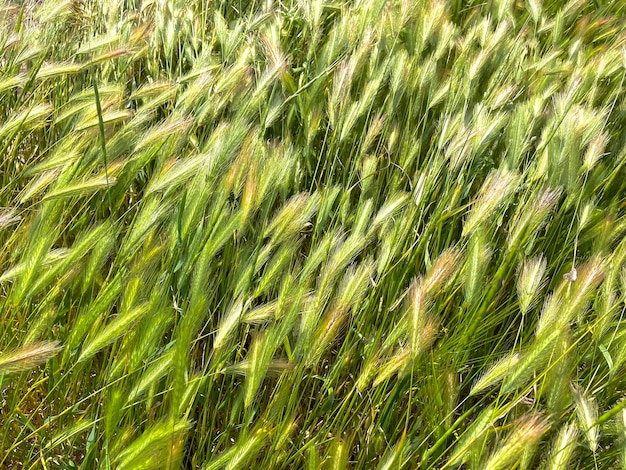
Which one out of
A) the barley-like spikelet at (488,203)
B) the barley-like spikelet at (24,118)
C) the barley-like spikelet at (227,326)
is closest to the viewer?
the barley-like spikelet at (227,326)

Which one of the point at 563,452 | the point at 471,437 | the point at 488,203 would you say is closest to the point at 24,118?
the point at 488,203

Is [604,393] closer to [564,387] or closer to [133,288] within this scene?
[564,387]

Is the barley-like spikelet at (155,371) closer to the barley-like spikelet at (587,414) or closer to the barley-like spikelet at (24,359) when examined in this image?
the barley-like spikelet at (24,359)

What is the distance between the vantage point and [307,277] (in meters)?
1.12

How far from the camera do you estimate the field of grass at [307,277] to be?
1004mm

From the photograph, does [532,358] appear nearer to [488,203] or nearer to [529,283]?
[529,283]

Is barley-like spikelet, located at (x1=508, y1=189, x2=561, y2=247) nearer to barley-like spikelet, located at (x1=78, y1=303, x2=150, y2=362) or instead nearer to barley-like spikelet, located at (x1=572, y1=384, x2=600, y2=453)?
barley-like spikelet, located at (x1=572, y1=384, x2=600, y2=453)

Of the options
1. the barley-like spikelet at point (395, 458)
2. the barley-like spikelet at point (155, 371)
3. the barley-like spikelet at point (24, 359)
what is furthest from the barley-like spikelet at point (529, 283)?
the barley-like spikelet at point (24, 359)

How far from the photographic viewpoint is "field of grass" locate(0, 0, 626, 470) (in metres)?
1.00

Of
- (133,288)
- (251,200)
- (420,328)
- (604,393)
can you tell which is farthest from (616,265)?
(133,288)

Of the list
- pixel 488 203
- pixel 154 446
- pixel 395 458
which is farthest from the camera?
pixel 488 203

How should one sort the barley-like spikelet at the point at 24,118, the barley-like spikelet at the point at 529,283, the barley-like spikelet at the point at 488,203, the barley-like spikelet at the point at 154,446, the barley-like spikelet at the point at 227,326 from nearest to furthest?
the barley-like spikelet at the point at 154,446
the barley-like spikelet at the point at 227,326
the barley-like spikelet at the point at 529,283
the barley-like spikelet at the point at 488,203
the barley-like spikelet at the point at 24,118

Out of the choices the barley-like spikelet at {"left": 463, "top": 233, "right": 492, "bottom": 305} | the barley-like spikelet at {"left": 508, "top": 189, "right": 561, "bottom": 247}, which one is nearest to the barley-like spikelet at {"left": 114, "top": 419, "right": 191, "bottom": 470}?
the barley-like spikelet at {"left": 463, "top": 233, "right": 492, "bottom": 305}

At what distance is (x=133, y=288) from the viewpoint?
1035 millimetres
